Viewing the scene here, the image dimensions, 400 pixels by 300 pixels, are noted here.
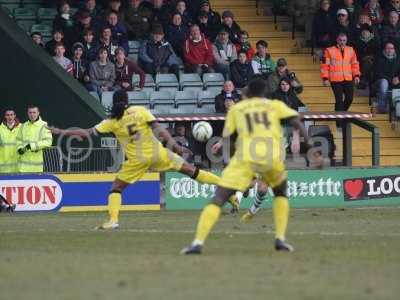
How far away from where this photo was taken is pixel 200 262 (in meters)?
13.3

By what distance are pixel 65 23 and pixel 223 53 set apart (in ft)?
11.8

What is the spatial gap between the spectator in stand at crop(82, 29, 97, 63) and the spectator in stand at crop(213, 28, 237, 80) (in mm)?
2888

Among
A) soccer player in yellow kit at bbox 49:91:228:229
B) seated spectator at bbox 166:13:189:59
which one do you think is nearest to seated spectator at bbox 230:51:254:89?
seated spectator at bbox 166:13:189:59

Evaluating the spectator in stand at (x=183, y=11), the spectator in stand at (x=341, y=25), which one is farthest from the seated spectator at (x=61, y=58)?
the spectator in stand at (x=341, y=25)

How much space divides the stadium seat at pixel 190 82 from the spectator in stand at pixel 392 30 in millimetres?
4836

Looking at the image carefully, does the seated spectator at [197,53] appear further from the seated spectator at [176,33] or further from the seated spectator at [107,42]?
the seated spectator at [107,42]

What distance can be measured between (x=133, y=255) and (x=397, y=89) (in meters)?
15.9

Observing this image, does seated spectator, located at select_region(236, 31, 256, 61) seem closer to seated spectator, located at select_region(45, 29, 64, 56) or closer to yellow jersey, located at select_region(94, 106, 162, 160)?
seated spectator, located at select_region(45, 29, 64, 56)

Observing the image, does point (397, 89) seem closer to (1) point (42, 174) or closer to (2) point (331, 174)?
(2) point (331, 174)

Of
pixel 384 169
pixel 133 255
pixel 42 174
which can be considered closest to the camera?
pixel 133 255

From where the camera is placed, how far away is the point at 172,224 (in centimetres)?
1995

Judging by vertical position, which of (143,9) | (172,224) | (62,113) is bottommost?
(172,224)

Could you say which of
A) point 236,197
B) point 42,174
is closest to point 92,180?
point 42,174

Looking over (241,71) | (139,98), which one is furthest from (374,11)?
(139,98)
